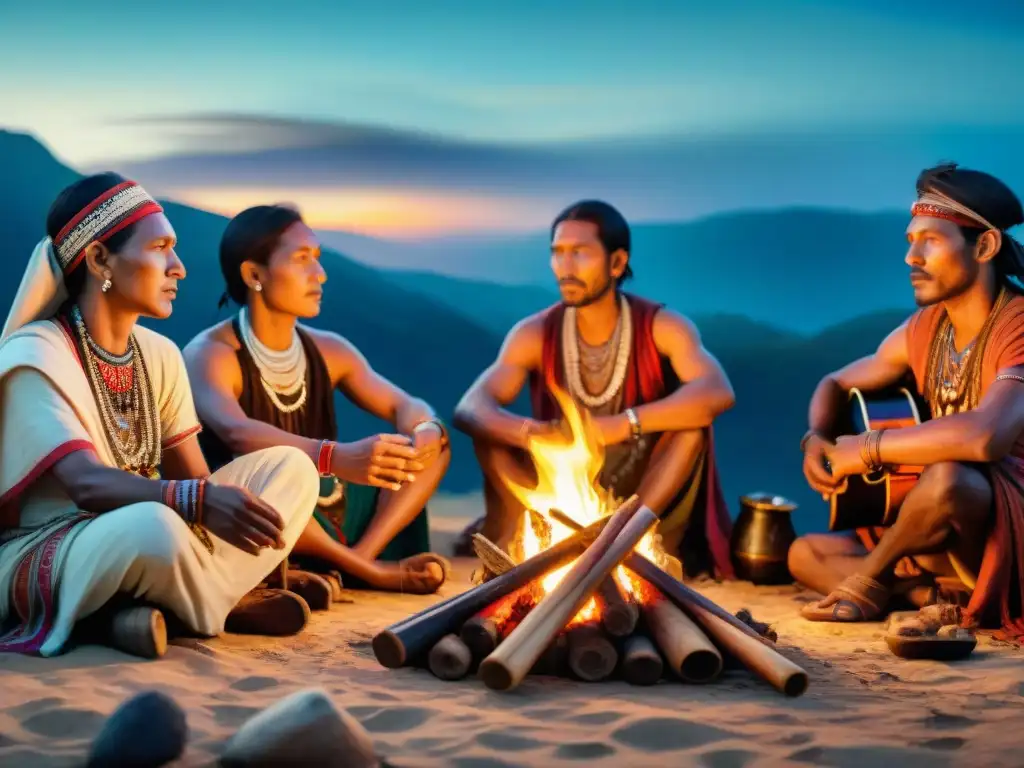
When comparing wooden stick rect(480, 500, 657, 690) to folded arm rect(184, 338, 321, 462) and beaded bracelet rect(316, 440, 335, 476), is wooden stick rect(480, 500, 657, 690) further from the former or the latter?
folded arm rect(184, 338, 321, 462)

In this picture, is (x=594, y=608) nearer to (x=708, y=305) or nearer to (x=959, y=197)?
(x=959, y=197)

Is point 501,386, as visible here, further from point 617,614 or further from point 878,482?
point 617,614

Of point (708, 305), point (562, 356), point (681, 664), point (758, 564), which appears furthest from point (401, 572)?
point (708, 305)

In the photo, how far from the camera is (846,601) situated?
221 inches

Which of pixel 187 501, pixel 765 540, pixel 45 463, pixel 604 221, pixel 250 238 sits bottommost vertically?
pixel 765 540

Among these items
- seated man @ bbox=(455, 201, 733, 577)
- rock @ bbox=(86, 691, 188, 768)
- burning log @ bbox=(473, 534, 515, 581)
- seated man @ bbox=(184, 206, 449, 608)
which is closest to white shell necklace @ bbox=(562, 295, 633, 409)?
seated man @ bbox=(455, 201, 733, 577)

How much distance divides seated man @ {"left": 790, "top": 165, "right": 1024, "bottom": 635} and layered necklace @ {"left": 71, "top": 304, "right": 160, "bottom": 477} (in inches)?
108

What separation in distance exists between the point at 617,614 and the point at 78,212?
233 cm

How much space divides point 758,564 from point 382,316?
7127 mm

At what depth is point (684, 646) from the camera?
13.9 ft

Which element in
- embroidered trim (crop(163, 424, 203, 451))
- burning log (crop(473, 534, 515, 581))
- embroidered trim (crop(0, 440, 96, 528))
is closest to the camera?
embroidered trim (crop(0, 440, 96, 528))

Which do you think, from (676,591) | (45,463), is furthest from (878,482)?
(45,463)

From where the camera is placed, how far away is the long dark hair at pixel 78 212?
4.78 m

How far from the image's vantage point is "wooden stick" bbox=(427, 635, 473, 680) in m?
4.27
